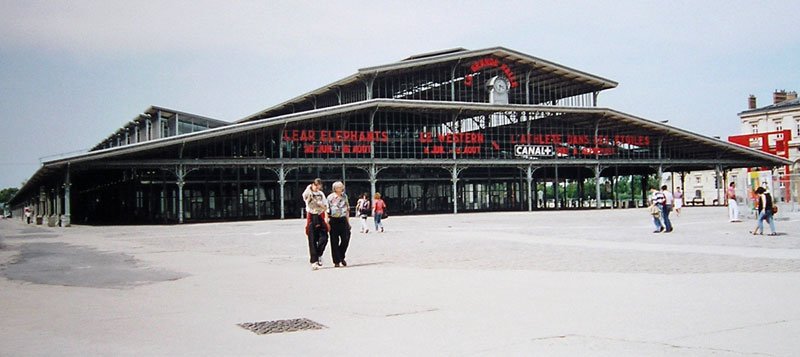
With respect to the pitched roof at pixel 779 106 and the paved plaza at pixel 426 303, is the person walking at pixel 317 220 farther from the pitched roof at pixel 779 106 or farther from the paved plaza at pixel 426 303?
the pitched roof at pixel 779 106

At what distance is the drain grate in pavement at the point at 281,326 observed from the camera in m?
7.02

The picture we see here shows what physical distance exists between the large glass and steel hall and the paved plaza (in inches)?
1181

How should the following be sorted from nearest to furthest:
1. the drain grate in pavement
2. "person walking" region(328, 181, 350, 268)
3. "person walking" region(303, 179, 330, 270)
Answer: the drain grate in pavement < "person walking" region(303, 179, 330, 270) < "person walking" region(328, 181, 350, 268)

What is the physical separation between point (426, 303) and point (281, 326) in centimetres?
211

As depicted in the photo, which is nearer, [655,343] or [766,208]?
[655,343]

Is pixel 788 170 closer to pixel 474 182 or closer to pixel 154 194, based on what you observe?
pixel 474 182

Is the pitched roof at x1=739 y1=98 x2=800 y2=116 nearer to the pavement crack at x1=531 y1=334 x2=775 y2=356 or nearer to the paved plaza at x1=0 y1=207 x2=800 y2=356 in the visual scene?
the paved plaza at x1=0 y1=207 x2=800 y2=356

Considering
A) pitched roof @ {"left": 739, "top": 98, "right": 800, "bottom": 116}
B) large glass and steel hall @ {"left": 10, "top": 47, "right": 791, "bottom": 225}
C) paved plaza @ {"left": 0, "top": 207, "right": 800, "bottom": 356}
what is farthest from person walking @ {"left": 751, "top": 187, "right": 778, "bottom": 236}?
pitched roof @ {"left": 739, "top": 98, "right": 800, "bottom": 116}

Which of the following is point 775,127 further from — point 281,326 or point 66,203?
point 281,326

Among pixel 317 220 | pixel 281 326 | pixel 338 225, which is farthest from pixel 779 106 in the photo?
pixel 281 326

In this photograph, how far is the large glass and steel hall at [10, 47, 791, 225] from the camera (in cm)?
4600

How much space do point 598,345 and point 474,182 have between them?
53.6 meters

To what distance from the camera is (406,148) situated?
168 feet

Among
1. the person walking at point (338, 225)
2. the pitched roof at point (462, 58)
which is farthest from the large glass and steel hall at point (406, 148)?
the person walking at point (338, 225)
